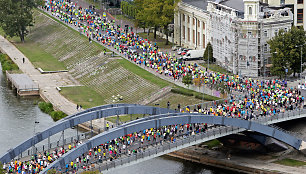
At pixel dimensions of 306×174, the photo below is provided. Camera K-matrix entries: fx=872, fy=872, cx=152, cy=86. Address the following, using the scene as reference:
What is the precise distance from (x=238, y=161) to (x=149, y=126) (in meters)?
17.9

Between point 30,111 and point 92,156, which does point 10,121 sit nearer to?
point 30,111

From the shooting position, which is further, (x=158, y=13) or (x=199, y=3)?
(x=158, y=13)

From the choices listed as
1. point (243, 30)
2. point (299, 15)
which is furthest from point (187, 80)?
point (299, 15)

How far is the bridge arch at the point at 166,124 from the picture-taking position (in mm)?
96188

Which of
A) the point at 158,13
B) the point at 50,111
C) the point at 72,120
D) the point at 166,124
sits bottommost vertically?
the point at 50,111

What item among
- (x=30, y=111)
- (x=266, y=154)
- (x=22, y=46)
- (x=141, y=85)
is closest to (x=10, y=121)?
(x=30, y=111)

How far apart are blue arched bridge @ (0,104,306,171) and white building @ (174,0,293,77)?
95.1ft

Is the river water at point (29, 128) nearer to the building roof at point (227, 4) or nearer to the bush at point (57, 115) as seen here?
the bush at point (57, 115)

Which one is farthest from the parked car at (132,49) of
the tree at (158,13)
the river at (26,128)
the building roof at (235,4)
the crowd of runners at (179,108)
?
the river at (26,128)

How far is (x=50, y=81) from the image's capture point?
163000 mm

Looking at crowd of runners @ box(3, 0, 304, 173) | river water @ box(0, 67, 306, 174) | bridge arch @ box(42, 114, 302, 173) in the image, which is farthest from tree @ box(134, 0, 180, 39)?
bridge arch @ box(42, 114, 302, 173)

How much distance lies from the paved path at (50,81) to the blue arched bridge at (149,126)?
21.8 m

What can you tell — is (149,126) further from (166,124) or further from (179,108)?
(179,108)

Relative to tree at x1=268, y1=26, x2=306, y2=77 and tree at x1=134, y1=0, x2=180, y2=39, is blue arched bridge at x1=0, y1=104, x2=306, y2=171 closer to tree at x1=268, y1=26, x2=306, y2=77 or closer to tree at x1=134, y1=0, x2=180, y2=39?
tree at x1=268, y1=26, x2=306, y2=77
